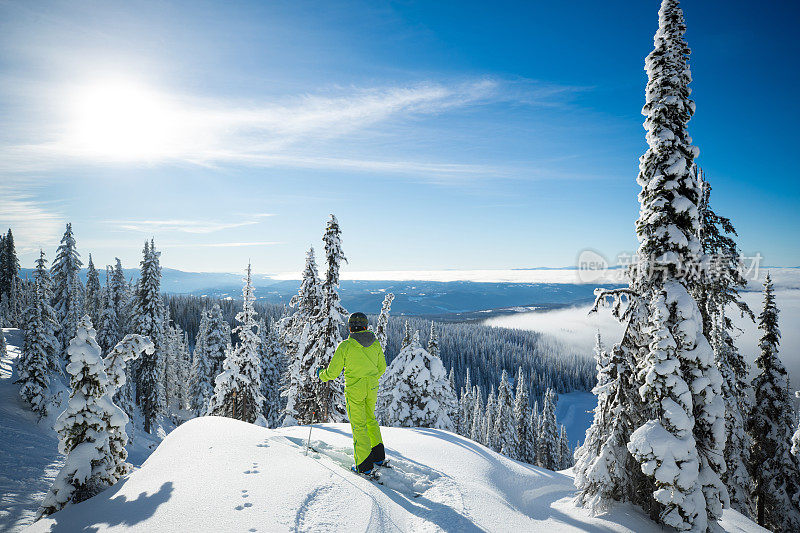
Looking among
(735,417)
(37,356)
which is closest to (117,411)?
(735,417)

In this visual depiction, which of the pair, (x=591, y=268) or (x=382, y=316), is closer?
(x=591, y=268)

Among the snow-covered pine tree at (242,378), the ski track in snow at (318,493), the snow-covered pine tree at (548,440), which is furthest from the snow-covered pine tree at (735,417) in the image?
the snow-covered pine tree at (548,440)

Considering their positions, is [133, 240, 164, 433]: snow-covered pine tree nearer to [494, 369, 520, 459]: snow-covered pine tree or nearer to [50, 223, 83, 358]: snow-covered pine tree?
[50, 223, 83, 358]: snow-covered pine tree

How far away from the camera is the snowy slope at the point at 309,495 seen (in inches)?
181

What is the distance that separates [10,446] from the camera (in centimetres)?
1784

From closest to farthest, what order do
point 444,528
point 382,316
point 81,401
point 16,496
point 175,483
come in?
point 444,528, point 175,483, point 81,401, point 16,496, point 382,316

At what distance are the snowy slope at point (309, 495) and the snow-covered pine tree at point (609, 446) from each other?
30 centimetres

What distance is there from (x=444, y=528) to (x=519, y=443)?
49.0 m

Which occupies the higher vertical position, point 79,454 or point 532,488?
point 79,454

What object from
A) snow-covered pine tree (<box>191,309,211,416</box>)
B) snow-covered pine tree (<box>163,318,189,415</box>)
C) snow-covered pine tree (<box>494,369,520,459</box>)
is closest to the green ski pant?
snow-covered pine tree (<box>191,309,211,416</box>)

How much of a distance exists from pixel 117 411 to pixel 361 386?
17.3 ft

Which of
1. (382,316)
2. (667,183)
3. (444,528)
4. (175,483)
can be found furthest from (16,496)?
(667,183)

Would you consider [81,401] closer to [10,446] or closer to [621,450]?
[621,450]

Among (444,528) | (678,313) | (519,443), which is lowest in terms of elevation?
(519,443)
